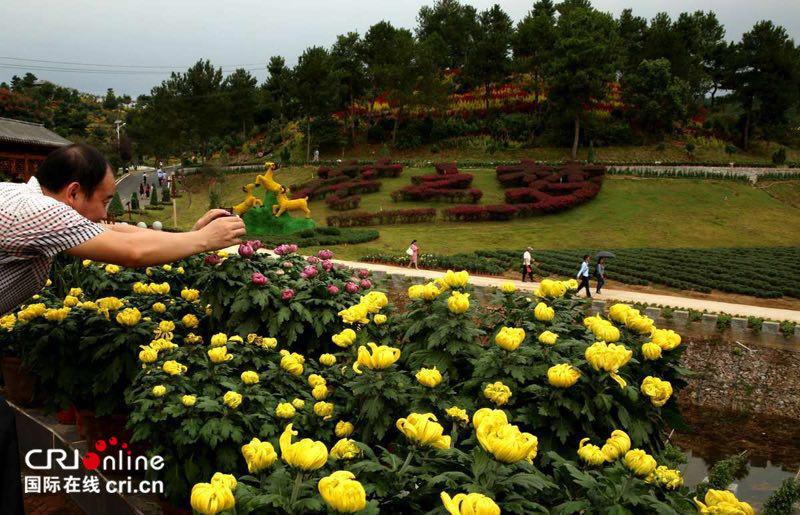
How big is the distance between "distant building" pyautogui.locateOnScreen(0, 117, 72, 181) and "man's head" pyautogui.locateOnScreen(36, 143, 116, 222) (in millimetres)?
24167

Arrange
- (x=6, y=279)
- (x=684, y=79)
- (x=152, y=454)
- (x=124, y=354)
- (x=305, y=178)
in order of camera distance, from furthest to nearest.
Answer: (x=684, y=79) < (x=305, y=178) < (x=124, y=354) < (x=152, y=454) < (x=6, y=279)

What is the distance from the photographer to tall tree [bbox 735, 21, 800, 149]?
3356 centimetres

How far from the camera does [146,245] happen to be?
192cm

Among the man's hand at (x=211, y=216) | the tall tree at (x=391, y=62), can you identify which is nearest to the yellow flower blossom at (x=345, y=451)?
the man's hand at (x=211, y=216)

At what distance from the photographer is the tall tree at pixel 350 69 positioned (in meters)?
38.2

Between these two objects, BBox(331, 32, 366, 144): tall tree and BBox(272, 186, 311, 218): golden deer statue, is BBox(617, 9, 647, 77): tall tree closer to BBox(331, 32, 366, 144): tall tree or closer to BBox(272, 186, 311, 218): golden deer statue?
BBox(331, 32, 366, 144): tall tree

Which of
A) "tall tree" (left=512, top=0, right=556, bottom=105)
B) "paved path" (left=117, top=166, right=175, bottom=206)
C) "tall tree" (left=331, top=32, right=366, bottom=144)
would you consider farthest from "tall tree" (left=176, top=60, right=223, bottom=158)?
"tall tree" (left=512, top=0, right=556, bottom=105)

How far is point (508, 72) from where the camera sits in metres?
39.0

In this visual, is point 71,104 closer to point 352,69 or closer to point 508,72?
point 352,69

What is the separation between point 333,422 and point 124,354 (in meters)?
1.85

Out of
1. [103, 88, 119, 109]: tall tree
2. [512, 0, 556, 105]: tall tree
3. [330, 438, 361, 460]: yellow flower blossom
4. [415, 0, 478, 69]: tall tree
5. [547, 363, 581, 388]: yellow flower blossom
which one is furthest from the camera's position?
[103, 88, 119, 109]: tall tree

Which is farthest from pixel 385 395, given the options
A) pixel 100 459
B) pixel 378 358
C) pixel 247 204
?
pixel 247 204

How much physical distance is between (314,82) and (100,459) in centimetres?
3328

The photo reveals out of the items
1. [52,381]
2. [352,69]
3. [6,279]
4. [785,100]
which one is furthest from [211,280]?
[785,100]
